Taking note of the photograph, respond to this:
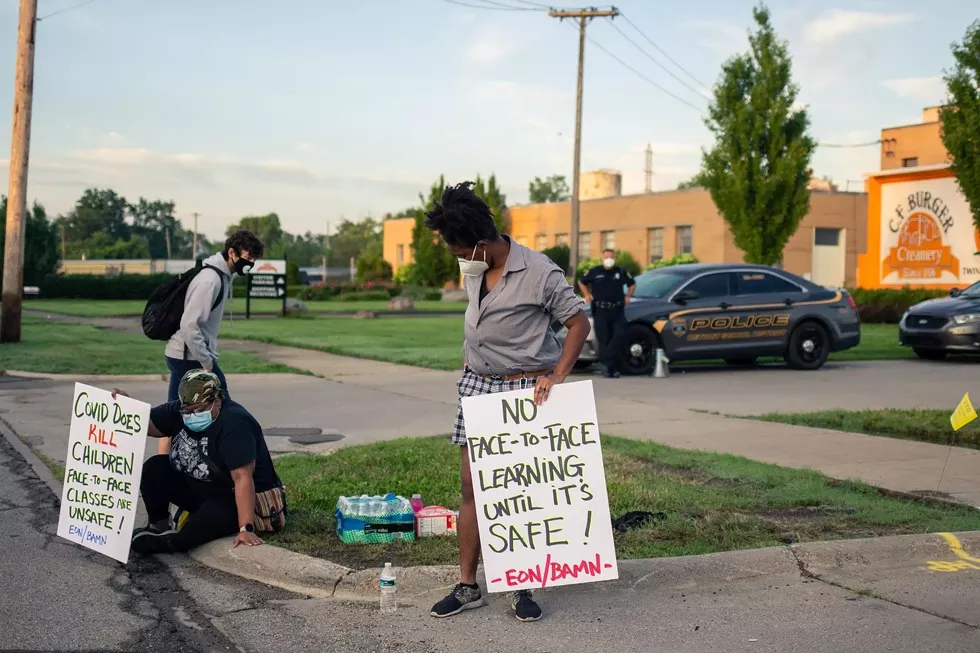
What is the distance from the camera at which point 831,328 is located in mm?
17141

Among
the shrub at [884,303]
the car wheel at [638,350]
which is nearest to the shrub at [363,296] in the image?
the shrub at [884,303]

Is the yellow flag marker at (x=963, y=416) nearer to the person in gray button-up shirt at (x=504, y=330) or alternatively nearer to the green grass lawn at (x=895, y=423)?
the green grass lawn at (x=895, y=423)

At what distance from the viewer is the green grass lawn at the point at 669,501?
600 centimetres

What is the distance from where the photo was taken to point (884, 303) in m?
29.3

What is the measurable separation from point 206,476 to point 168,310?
179 cm

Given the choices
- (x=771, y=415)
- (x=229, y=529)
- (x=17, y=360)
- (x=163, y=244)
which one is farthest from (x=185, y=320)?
(x=163, y=244)

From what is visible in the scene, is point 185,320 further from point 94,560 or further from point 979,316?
point 979,316

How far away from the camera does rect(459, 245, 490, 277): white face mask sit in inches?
196

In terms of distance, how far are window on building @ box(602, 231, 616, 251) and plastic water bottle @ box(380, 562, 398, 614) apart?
49.2m

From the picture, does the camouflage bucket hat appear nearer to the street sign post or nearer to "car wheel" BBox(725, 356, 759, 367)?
"car wheel" BBox(725, 356, 759, 367)

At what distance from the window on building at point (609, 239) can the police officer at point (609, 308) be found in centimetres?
3827

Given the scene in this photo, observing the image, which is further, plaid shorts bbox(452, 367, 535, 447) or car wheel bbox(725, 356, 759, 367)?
car wheel bbox(725, 356, 759, 367)

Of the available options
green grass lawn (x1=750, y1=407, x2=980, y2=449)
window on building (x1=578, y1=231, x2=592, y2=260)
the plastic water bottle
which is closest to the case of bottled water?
the plastic water bottle

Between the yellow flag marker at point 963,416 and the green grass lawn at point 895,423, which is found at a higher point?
the yellow flag marker at point 963,416
